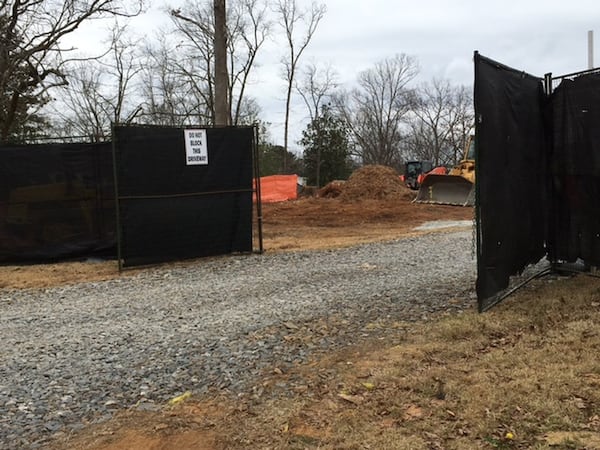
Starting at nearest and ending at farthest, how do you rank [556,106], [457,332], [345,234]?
[457,332] < [556,106] < [345,234]

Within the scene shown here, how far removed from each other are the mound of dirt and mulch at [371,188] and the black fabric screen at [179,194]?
14973 millimetres

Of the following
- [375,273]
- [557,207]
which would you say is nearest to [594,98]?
[557,207]

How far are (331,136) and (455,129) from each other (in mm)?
23912

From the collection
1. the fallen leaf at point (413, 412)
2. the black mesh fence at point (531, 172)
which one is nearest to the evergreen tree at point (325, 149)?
the black mesh fence at point (531, 172)

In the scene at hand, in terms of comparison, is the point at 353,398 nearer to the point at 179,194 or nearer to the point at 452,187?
the point at 179,194

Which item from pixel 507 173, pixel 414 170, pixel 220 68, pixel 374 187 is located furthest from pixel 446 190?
pixel 414 170

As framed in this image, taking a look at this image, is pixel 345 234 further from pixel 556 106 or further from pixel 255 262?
pixel 556 106

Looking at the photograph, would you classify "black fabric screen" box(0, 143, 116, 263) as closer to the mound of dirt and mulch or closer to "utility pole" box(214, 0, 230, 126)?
"utility pole" box(214, 0, 230, 126)

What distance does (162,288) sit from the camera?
7480 mm

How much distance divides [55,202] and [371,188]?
56.8 feet

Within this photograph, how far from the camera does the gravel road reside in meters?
3.92

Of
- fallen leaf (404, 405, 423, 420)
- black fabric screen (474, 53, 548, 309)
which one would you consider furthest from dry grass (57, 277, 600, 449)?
black fabric screen (474, 53, 548, 309)

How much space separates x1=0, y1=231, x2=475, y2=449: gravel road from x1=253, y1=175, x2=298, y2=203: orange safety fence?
1873cm

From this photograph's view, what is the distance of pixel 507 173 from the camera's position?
5.40 meters
